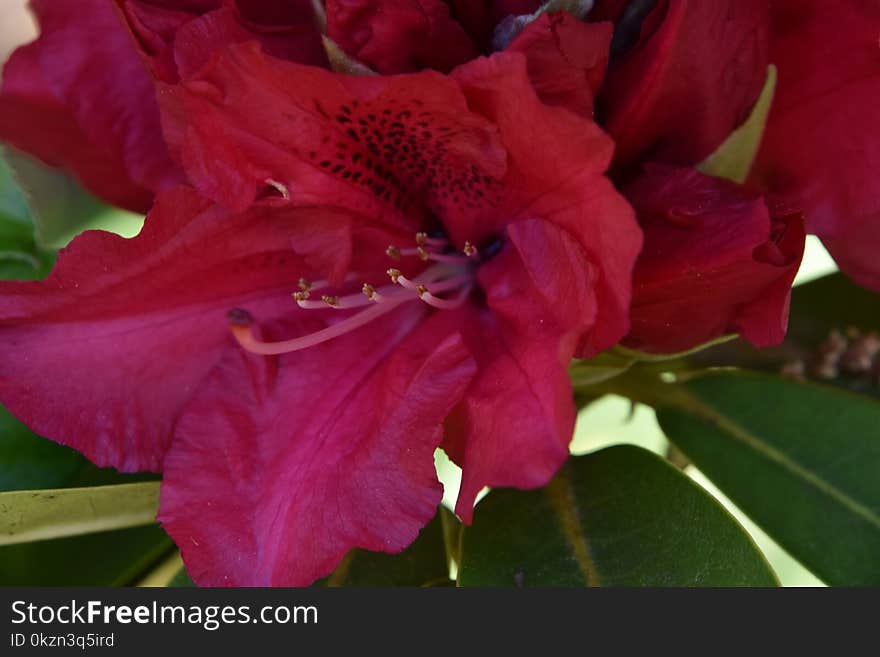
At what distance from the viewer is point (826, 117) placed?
607 millimetres

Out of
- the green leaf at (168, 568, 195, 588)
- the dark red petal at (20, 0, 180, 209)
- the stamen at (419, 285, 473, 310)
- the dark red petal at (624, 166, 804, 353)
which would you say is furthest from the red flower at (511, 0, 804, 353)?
the green leaf at (168, 568, 195, 588)

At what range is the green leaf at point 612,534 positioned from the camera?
2.10ft

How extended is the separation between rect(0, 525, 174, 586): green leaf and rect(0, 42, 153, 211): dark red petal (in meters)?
0.27

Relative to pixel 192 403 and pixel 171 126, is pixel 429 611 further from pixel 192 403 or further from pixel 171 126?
pixel 171 126

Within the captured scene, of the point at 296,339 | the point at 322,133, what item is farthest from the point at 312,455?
the point at 322,133

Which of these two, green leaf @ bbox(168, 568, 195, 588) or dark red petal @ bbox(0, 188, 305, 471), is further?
green leaf @ bbox(168, 568, 195, 588)

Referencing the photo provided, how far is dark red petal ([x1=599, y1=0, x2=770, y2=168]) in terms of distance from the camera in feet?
1.74

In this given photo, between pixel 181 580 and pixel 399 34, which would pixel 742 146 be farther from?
pixel 181 580

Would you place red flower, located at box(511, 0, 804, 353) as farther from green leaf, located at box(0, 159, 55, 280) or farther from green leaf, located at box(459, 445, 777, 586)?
green leaf, located at box(0, 159, 55, 280)

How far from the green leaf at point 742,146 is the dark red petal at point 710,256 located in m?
0.02

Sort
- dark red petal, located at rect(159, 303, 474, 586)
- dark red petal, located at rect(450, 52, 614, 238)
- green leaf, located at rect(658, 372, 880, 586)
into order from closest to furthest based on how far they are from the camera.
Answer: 1. dark red petal, located at rect(450, 52, 614, 238)
2. dark red petal, located at rect(159, 303, 474, 586)
3. green leaf, located at rect(658, 372, 880, 586)

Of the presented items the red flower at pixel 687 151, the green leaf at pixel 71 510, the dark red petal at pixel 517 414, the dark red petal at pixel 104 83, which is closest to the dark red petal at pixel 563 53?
Result: the red flower at pixel 687 151

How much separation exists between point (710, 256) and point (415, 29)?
187 mm

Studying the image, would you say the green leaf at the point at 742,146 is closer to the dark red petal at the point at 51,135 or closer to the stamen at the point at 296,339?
the stamen at the point at 296,339
